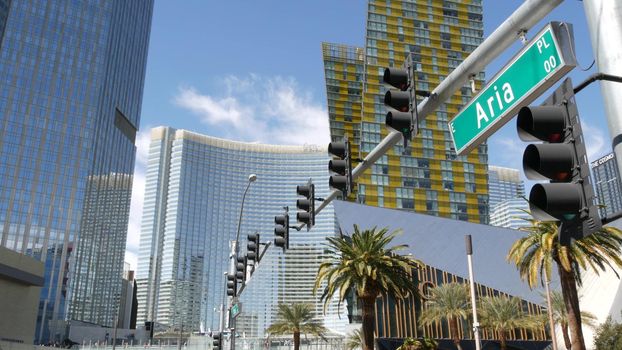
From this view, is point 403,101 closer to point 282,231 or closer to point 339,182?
point 339,182

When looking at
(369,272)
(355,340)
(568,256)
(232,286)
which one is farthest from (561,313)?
(232,286)

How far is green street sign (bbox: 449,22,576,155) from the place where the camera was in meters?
5.29

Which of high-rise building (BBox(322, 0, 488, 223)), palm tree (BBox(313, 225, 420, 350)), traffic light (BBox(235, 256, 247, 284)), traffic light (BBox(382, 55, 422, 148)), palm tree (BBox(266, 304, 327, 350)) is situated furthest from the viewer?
high-rise building (BBox(322, 0, 488, 223))

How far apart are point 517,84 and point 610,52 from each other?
1.25 metres

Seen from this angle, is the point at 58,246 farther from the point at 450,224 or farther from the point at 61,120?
the point at 450,224

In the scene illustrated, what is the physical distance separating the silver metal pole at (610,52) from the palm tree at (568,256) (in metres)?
26.5

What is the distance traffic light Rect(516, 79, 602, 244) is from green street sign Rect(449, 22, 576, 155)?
17.4 inches

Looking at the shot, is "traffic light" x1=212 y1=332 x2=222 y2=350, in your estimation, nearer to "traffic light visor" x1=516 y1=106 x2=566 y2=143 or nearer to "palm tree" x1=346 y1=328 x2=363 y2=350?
"traffic light visor" x1=516 y1=106 x2=566 y2=143

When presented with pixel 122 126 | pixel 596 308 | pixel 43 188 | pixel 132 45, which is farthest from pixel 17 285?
pixel 132 45

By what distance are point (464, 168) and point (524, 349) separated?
7238 cm

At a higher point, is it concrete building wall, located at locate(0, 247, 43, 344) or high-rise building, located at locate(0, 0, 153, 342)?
high-rise building, located at locate(0, 0, 153, 342)

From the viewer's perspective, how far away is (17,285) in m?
54.4

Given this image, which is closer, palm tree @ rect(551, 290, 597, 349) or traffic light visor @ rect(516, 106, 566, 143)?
traffic light visor @ rect(516, 106, 566, 143)

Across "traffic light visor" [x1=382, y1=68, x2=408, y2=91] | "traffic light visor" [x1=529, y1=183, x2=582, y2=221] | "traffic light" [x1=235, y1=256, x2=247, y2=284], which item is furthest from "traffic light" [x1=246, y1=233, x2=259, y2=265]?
"traffic light visor" [x1=529, y1=183, x2=582, y2=221]
